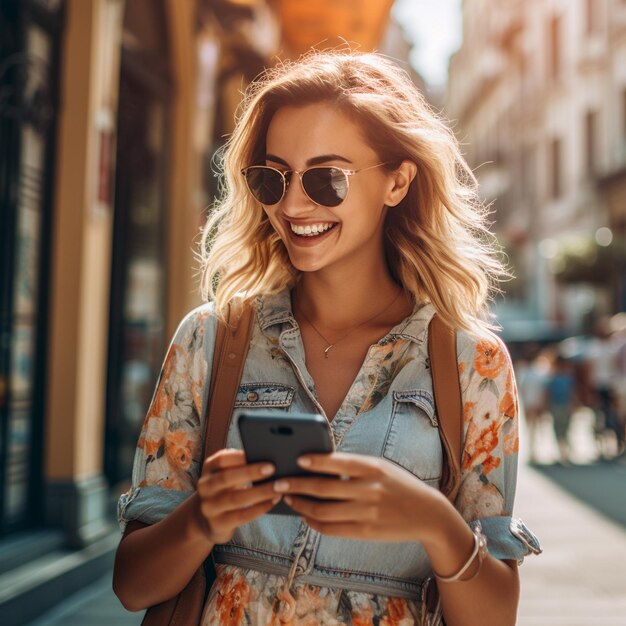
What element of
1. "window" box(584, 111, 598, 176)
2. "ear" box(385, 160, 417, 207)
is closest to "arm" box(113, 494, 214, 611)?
"ear" box(385, 160, 417, 207)

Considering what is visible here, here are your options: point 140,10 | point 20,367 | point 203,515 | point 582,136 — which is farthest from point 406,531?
point 582,136

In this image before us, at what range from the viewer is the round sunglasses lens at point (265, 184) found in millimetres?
1993

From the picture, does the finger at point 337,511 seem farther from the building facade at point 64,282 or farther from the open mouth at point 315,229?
the building facade at point 64,282

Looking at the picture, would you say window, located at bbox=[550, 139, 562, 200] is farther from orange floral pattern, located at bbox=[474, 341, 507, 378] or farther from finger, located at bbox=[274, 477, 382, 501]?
finger, located at bbox=[274, 477, 382, 501]

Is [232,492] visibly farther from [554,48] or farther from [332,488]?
[554,48]

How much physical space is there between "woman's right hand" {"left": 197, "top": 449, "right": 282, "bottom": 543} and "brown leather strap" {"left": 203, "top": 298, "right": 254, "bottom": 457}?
11.9 inches

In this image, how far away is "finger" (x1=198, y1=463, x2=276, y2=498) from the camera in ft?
4.99

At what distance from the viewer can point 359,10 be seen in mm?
12195

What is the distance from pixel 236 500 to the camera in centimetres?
154

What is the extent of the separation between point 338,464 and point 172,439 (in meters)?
0.55

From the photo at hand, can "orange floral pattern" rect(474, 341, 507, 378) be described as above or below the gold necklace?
below

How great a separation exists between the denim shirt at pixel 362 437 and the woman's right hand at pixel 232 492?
0.28 metres

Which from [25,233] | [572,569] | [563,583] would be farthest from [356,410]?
[572,569]

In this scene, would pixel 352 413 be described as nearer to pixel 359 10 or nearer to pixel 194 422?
pixel 194 422
